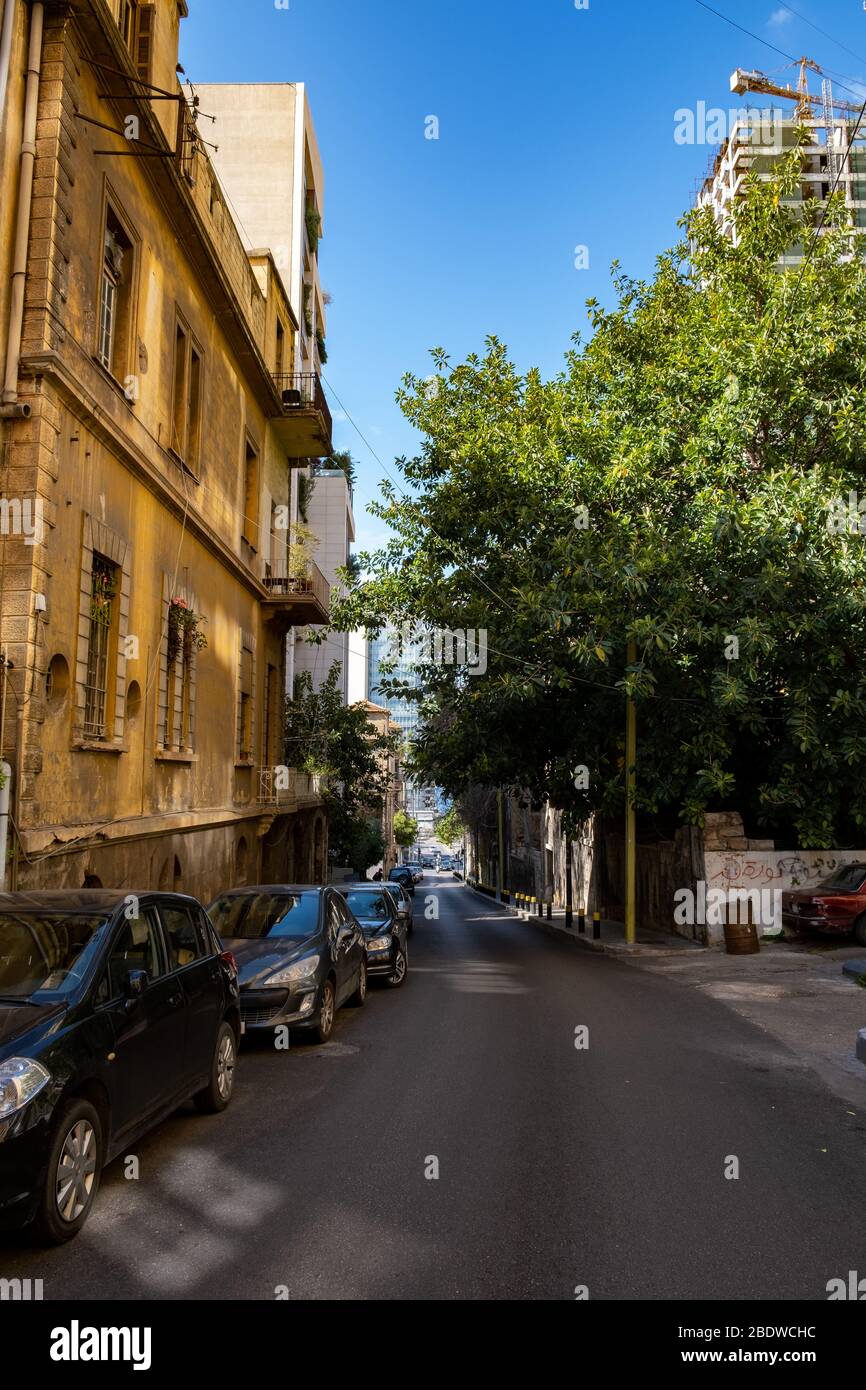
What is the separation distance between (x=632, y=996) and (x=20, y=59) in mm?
13002

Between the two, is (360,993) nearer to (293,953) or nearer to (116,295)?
(293,953)

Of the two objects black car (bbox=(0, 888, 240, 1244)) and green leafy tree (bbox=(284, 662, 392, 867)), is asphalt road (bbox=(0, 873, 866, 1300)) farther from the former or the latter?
green leafy tree (bbox=(284, 662, 392, 867))

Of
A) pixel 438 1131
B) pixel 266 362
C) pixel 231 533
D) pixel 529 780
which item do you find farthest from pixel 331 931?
pixel 266 362

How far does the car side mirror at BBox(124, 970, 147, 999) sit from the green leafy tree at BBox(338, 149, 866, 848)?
Result: 12.0 metres

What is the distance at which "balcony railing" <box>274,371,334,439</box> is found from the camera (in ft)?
76.9

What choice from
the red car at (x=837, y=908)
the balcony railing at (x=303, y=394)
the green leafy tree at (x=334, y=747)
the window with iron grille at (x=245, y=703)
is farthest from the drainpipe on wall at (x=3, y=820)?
the green leafy tree at (x=334, y=747)

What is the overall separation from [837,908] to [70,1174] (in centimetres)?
1530

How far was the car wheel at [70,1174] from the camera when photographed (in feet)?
15.1

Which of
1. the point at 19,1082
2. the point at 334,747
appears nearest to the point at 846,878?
the point at 334,747

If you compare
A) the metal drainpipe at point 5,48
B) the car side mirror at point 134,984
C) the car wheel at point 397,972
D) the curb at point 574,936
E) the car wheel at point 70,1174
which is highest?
the metal drainpipe at point 5,48

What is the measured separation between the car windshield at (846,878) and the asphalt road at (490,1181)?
8855 millimetres

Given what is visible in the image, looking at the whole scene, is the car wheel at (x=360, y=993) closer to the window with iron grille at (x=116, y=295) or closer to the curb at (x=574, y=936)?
the window with iron grille at (x=116, y=295)

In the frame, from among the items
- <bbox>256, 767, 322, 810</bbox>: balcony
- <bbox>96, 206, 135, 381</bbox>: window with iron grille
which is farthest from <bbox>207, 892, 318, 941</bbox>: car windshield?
<bbox>256, 767, 322, 810</bbox>: balcony
